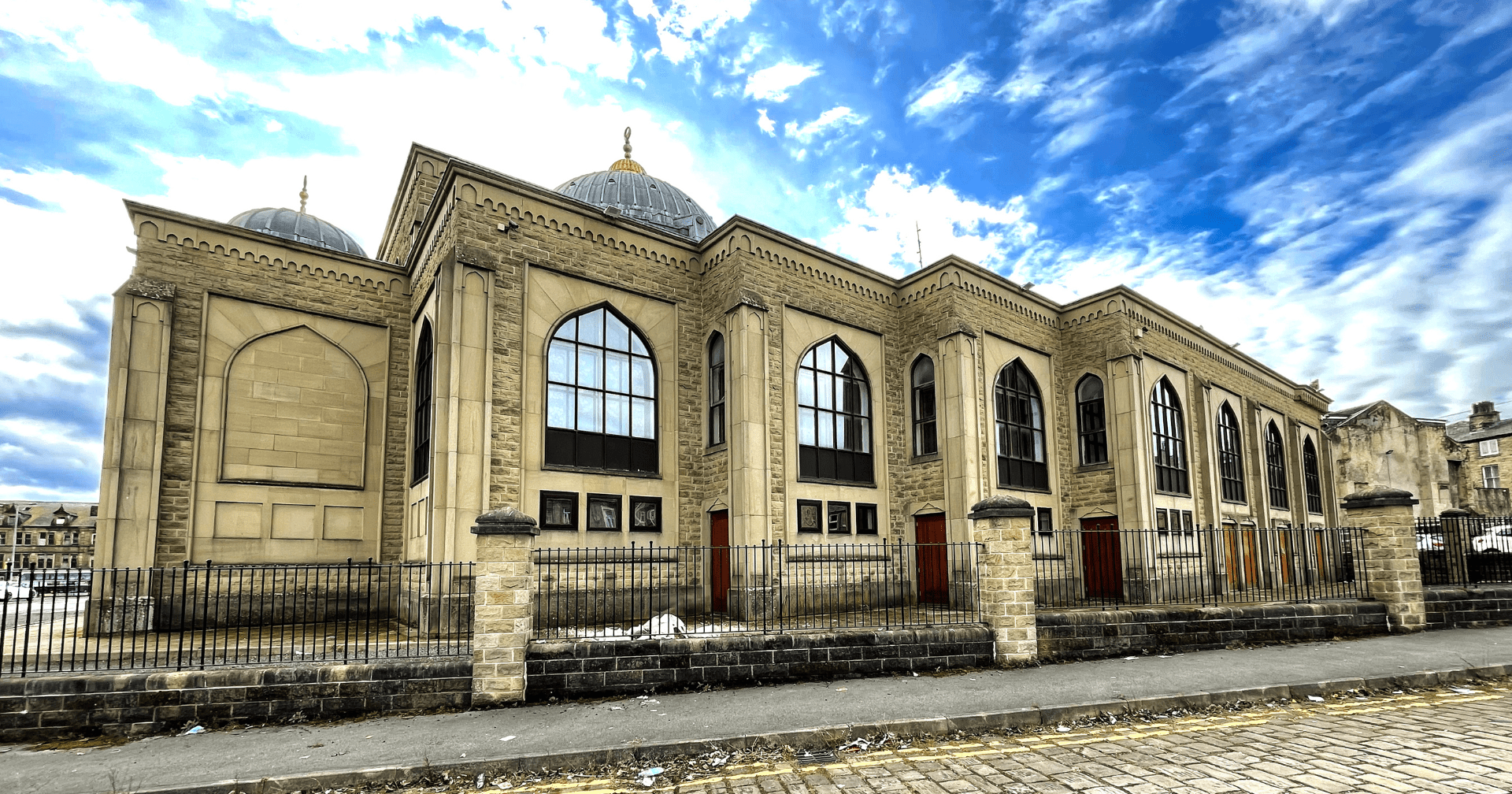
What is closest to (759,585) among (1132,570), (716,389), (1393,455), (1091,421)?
(716,389)

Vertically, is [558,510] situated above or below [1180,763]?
above

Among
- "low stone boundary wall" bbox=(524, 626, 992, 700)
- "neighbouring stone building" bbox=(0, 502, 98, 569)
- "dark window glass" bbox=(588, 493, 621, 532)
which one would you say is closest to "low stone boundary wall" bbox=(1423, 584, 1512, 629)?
"low stone boundary wall" bbox=(524, 626, 992, 700)

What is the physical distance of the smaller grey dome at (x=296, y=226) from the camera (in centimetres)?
2123

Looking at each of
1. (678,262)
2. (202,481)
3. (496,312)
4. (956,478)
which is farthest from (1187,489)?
(202,481)

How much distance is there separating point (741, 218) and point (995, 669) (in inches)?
404

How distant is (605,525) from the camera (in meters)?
14.9

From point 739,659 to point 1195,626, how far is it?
7.20m

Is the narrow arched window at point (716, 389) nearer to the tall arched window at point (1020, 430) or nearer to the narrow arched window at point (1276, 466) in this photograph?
the tall arched window at point (1020, 430)

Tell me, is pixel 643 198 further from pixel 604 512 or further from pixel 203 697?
pixel 203 697

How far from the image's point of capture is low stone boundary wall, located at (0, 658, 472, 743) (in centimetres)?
771

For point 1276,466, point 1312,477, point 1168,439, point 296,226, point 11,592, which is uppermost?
point 296,226

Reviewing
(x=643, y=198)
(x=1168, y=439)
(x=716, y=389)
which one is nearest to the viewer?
(x=716, y=389)

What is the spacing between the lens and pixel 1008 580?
10531mm

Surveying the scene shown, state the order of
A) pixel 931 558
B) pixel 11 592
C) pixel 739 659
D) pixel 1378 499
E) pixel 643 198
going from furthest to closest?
pixel 643 198 → pixel 11 592 → pixel 931 558 → pixel 1378 499 → pixel 739 659
